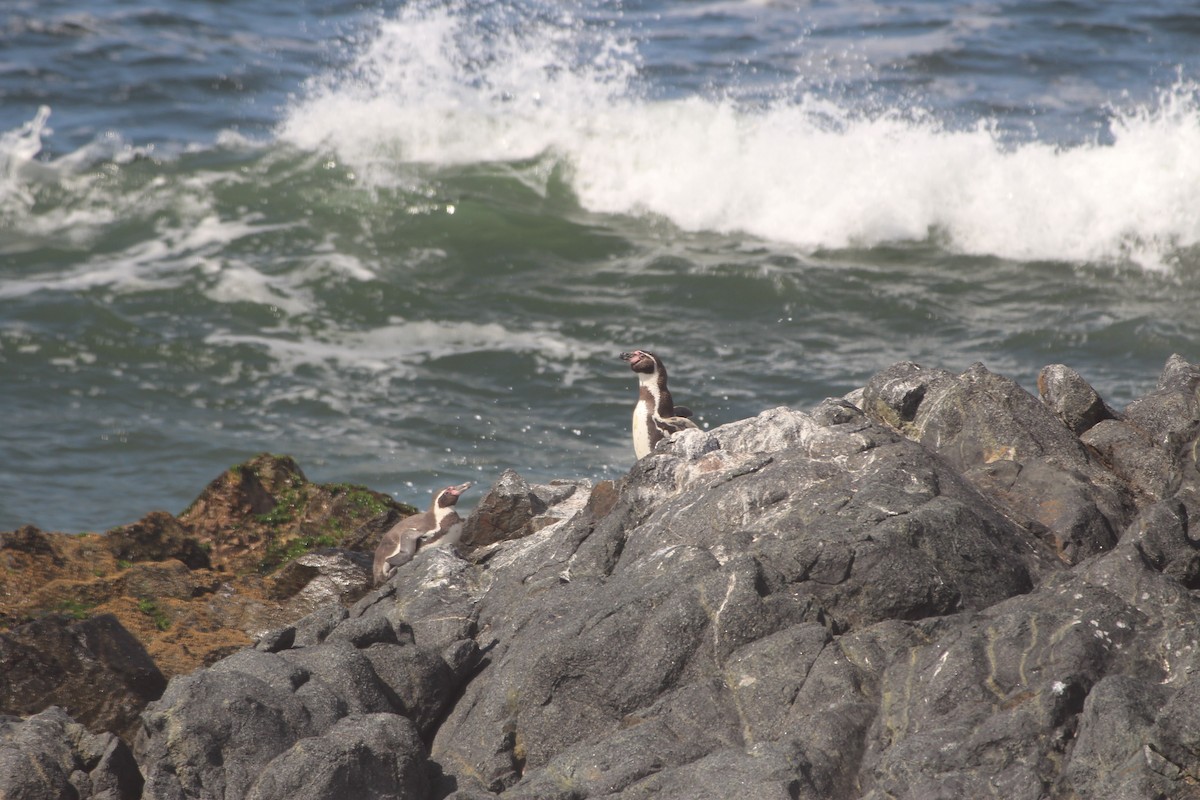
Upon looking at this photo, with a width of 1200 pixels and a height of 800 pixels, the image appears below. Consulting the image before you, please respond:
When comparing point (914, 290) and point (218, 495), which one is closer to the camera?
point (218, 495)

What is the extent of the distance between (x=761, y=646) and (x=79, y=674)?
3.61 meters

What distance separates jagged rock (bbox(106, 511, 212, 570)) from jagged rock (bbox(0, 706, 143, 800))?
328 cm

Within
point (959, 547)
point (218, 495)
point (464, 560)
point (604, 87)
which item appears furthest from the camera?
point (604, 87)

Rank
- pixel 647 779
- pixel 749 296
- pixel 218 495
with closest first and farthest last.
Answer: pixel 647 779, pixel 218 495, pixel 749 296

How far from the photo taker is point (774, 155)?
21.9 m

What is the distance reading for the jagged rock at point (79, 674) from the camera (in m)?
6.95

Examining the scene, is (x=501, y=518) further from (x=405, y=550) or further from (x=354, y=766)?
(x=354, y=766)

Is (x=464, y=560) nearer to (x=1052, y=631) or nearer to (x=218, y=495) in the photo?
(x=218, y=495)

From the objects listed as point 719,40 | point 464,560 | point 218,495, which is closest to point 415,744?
point 464,560

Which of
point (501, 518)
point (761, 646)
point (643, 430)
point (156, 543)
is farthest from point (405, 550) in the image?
point (761, 646)

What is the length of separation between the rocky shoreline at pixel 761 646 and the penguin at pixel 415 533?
0.29 meters

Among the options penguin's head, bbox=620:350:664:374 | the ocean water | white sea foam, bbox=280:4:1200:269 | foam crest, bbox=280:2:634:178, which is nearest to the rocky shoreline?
penguin's head, bbox=620:350:664:374

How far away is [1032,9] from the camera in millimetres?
27750

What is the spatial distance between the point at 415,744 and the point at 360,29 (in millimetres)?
24222
